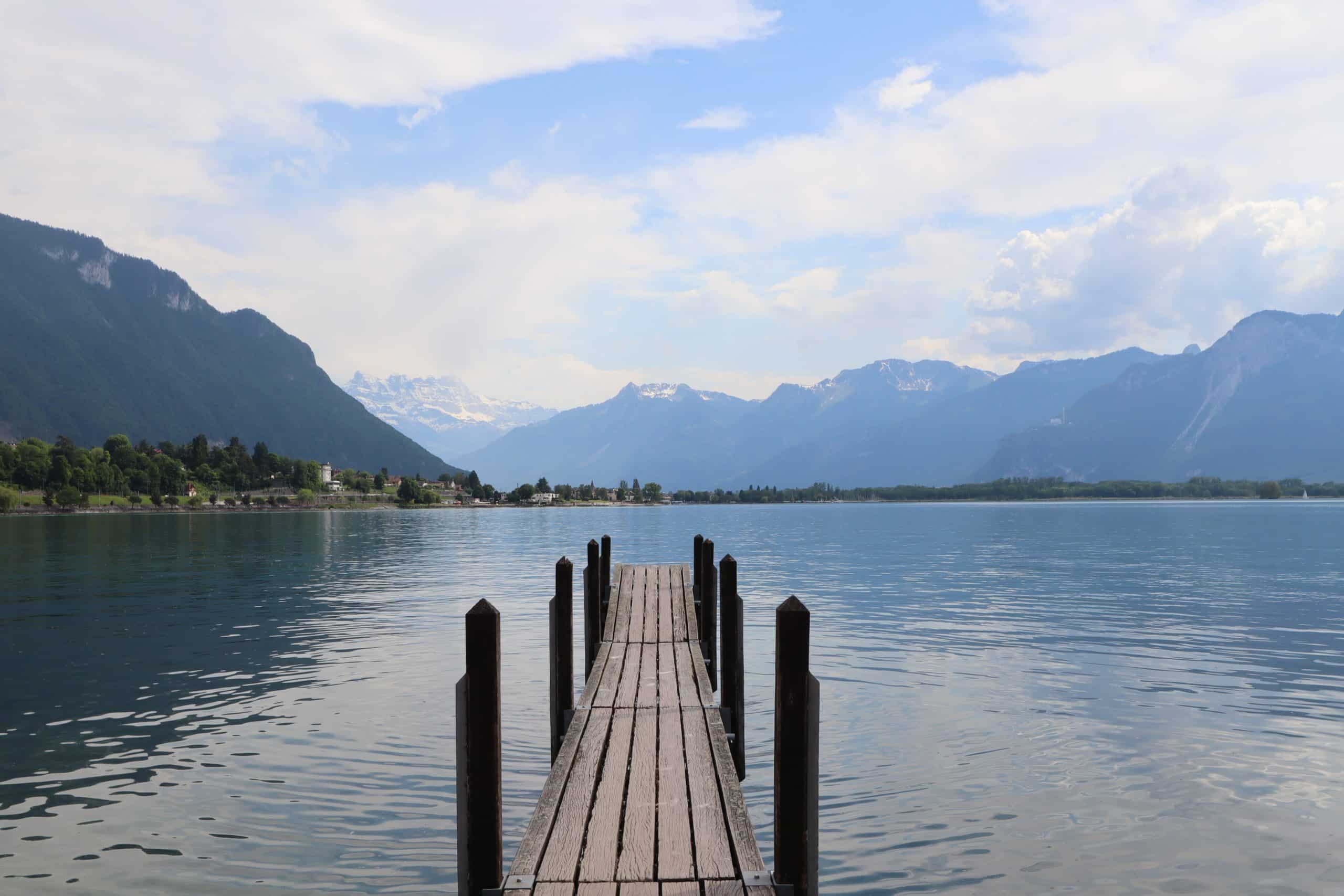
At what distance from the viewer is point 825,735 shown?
15.9m

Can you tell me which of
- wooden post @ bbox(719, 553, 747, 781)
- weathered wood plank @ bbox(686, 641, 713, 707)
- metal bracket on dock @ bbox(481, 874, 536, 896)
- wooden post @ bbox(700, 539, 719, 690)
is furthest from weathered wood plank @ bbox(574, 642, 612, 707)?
metal bracket on dock @ bbox(481, 874, 536, 896)

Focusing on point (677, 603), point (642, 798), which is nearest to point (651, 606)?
point (677, 603)

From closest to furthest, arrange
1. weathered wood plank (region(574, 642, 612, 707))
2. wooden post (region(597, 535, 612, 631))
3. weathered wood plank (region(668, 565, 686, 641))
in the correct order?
weathered wood plank (region(574, 642, 612, 707)) < weathered wood plank (region(668, 565, 686, 641)) < wooden post (region(597, 535, 612, 631))

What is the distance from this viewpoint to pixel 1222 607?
33.8m

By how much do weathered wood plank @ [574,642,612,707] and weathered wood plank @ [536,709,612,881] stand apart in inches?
54.7

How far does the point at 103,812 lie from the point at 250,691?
303 inches

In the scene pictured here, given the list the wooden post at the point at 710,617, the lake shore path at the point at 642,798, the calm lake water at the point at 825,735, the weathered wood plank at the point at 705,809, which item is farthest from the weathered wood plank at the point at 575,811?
the wooden post at the point at 710,617

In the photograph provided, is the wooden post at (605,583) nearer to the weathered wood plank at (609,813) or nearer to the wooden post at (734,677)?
the wooden post at (734,677)

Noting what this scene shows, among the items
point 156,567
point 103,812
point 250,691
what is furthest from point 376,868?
point 156,567

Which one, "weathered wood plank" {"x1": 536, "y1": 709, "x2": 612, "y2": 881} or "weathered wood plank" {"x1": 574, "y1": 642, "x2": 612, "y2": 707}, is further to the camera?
"weathered wood plank" {"x1": 574, "y1": 642, "x2": 612, "y2": 707}

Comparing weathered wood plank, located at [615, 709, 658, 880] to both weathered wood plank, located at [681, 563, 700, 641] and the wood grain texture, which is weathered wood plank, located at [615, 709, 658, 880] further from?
weathered wood plank, located at [681, 563, 700, 641]

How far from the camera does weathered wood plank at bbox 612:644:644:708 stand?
12.6 metres

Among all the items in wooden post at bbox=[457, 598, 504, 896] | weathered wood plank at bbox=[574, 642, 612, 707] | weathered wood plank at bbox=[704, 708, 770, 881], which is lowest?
weathered wood plank at bbox=[574, 642, 612, 707]

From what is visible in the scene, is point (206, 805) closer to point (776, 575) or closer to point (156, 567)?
point (776, 575)
